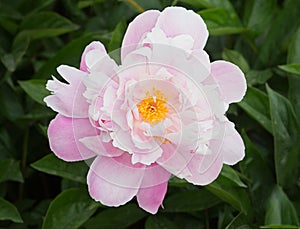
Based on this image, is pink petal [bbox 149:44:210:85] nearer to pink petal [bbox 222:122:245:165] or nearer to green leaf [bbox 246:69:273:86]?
pink petal [bbox 222:122:245:165]

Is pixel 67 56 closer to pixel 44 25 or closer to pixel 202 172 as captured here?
pixel 44 25

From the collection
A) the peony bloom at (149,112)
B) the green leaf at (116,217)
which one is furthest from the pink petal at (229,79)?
the green leaf at (116,217)

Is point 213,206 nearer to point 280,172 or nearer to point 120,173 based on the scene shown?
point 280,172

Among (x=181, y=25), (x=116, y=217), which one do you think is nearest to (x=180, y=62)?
(x=181, y=25)

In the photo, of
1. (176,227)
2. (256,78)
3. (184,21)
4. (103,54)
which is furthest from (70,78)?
(256,78)

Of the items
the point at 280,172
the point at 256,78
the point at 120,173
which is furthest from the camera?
the point at 256,78

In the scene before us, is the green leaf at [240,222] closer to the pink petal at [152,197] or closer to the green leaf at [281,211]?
the green leaf at [281,211]
